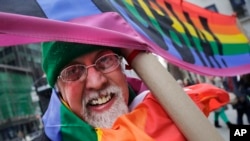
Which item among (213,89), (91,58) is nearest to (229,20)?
(213,89)

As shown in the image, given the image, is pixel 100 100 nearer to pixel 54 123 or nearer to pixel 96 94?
pixel 96 94

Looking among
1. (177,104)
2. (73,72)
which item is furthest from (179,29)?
(177,104)

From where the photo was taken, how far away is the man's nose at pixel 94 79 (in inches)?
48.5

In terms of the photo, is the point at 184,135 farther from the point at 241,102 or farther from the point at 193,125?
the point at 241,102

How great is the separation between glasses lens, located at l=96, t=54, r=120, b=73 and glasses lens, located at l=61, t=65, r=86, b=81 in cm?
7

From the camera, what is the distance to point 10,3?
1.02 metres

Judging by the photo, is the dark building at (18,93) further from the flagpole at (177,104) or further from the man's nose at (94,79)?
the flagpole at (177,104)

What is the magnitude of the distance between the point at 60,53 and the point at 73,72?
9 centimetres

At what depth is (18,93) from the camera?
30.8 m

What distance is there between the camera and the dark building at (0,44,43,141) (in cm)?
2812

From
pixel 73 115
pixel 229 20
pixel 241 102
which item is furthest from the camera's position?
pixel 241 102

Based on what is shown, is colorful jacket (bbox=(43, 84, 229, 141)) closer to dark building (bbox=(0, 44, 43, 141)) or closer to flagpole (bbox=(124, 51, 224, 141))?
flagpole (bbox=(124, 51, 224, 141))

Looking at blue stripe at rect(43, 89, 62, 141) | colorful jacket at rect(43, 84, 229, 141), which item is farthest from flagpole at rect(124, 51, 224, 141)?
blue stripe at rect(43, 89, 62, 141)

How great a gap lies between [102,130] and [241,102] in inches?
207
